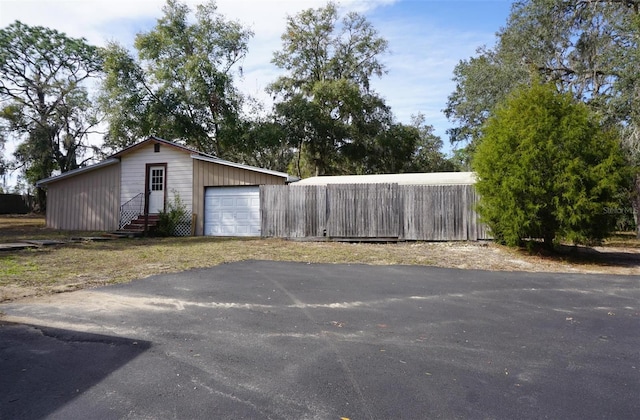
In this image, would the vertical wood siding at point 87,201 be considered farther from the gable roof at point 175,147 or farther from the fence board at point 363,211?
the fence board at point 363,211

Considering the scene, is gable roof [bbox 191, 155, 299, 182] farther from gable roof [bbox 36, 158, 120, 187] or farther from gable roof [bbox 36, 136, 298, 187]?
gable roof [bbox 36, 158, 120, 187]

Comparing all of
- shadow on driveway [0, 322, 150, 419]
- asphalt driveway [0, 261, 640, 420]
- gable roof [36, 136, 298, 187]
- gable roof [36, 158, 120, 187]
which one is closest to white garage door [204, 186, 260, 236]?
gable roof [36, 136, 298, 187]

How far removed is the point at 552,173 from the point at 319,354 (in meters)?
8.71

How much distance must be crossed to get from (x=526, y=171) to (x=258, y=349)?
8612 millimetres

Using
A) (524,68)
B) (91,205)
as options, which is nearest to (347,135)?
(524,68)

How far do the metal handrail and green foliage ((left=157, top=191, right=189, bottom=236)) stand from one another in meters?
1.40

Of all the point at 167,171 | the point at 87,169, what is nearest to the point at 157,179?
the point at 167,171

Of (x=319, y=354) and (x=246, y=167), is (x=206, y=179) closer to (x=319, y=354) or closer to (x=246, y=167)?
(x=246, y=167)

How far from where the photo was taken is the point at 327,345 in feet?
12.7

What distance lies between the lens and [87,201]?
1850 cm

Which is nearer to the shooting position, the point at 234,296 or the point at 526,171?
the point at 234,296

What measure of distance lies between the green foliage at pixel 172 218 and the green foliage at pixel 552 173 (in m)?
11.9

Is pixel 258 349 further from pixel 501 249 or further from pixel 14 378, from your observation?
pixel 501 249

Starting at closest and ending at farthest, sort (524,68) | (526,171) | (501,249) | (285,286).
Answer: (285,286)
(526,171)
(501,249)
(524,68)
